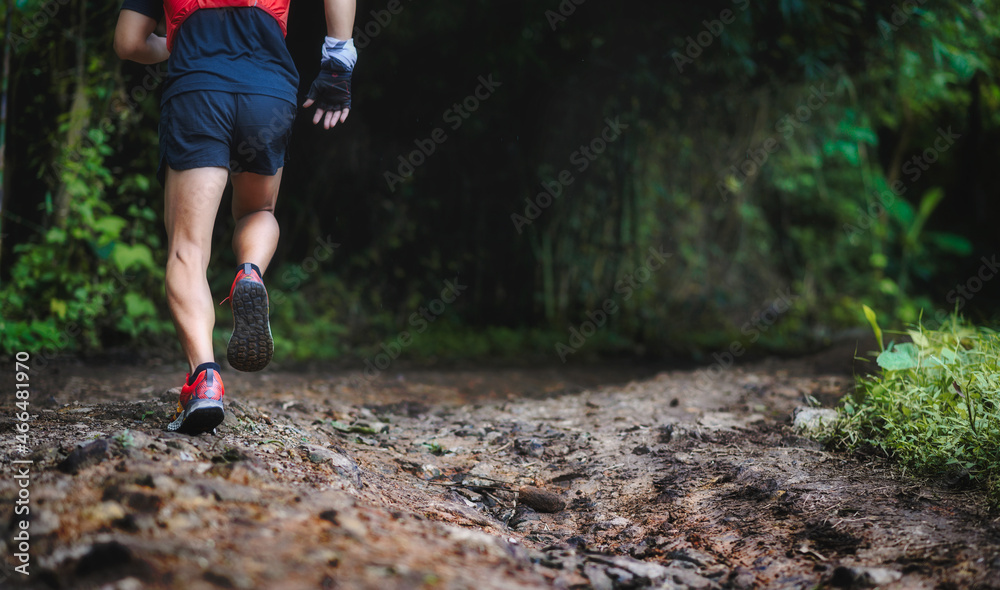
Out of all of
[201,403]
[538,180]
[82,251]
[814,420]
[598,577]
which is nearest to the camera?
[598,577]

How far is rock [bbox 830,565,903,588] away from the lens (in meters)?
1.31

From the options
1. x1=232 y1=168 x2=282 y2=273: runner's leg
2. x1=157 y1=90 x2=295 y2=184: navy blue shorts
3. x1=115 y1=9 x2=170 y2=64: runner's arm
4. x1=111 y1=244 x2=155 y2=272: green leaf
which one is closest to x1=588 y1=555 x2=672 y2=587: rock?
x1=232 y1=168 x2=282 y2=273: runner's leg

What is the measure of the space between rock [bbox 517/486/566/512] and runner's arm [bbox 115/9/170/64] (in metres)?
1.71

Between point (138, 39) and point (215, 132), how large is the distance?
18.9 inches

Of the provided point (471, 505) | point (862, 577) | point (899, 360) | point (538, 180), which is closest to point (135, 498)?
point (471, 505)

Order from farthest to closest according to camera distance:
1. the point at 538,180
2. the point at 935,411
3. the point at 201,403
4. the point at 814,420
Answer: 1. the point at 538,180
2. the point at 814,420
3. the point at 935,411
4. the point at 201,403

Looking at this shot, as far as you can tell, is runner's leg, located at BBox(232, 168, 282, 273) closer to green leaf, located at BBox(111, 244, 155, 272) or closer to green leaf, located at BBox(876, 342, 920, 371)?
green leaf, located at BBox(876, 342, 920, 371)

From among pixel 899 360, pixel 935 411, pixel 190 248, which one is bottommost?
pixel 935 411

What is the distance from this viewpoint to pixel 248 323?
6.01 feet

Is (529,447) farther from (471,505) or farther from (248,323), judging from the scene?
(248,323)

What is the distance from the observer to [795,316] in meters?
7.20

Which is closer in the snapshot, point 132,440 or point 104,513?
point 104,513

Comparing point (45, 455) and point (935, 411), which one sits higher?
point (935, 411)

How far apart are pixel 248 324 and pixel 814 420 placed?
76.1 inches
